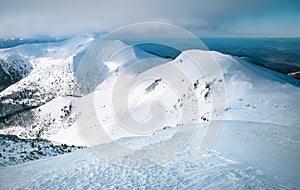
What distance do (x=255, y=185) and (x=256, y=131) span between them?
9277 millimetres

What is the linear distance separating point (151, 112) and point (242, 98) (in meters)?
21.2

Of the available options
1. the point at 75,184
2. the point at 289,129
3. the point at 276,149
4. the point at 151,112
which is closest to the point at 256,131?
the point at 289,129

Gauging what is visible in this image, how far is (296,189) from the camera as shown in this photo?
12.5 meters

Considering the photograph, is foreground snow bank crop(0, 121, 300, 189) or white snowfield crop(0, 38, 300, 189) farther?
white snowfield crop(0, 38, 300, 189)

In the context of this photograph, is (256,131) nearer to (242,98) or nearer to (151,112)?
(242,98)

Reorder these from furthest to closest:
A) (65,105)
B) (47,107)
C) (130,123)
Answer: (47,107) < (65,105) < (130,123)

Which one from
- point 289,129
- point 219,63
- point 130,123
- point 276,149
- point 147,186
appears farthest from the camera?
point 130,123

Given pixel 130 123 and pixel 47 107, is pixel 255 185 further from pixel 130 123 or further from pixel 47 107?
pixel 47 107

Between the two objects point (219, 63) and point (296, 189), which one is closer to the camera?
point (296, 189)

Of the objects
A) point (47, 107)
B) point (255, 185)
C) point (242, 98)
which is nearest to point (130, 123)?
point (242, 98)

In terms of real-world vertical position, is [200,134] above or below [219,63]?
below

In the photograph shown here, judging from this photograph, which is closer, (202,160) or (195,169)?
Answer: (195,169)

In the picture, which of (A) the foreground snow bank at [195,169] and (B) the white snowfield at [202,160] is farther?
(B) the white snowfield at [202,160]

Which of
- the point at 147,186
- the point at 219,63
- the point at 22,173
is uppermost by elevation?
the point at 219,63
